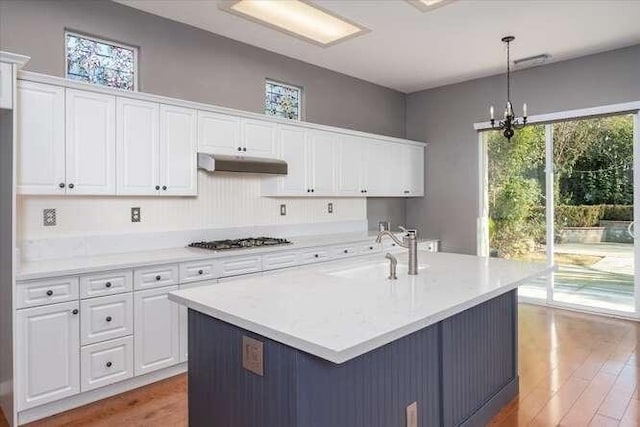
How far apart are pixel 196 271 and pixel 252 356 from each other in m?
1.73

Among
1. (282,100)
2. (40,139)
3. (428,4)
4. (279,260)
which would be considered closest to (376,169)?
(282,100)

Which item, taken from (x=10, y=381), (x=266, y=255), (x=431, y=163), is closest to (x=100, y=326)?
(x=10, y=381)

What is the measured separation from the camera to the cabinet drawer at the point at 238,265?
Result: 3.35m

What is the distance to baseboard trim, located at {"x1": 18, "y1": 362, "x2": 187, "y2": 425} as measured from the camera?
2510 millimetres

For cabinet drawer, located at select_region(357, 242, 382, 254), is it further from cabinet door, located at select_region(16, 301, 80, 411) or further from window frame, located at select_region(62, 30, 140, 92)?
cabinet door, located at select_region(16, 301, 80, 411)

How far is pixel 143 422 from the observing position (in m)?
2.49

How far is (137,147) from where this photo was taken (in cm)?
319

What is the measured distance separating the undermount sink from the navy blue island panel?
0.51 metres

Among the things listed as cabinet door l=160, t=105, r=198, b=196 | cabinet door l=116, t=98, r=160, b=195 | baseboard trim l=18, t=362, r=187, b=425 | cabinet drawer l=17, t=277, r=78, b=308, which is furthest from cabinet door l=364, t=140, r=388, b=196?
cabinet drawer l=17, t=277, r=78, b=308

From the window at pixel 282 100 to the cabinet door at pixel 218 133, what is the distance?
0.81 meters

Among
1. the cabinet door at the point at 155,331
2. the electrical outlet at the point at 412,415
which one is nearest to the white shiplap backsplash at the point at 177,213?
the cabinet door at the point at 155,331

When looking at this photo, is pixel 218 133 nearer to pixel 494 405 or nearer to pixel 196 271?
pixel 196 271

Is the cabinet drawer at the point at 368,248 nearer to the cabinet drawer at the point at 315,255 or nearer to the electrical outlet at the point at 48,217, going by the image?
the cabinet drawer at the point at 315,255

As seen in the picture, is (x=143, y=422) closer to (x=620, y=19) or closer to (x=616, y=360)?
(x=616, y=360)
